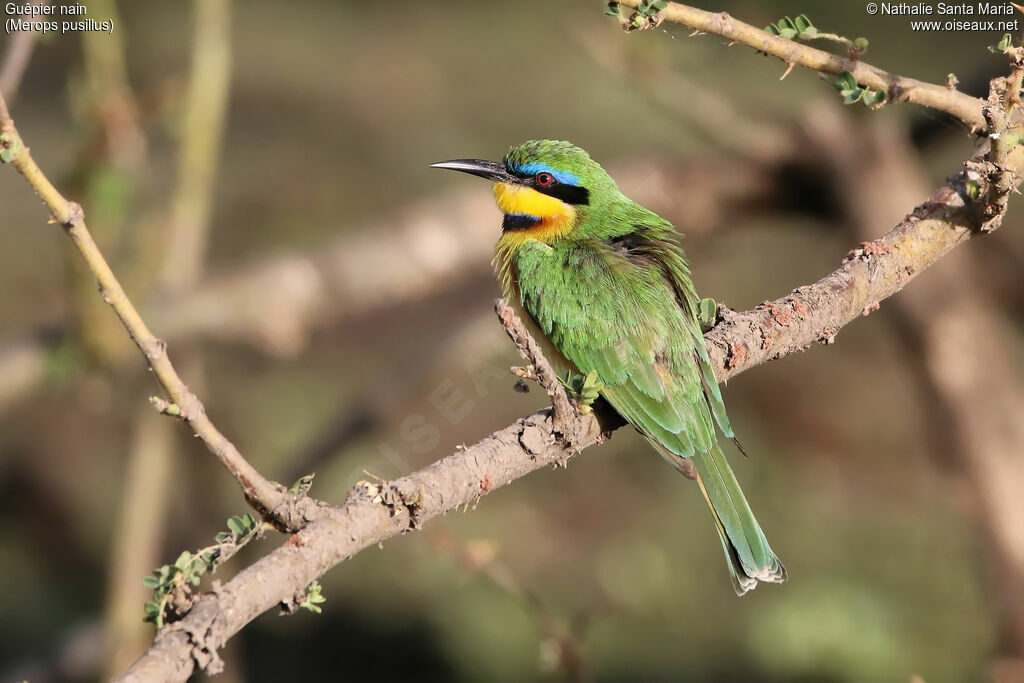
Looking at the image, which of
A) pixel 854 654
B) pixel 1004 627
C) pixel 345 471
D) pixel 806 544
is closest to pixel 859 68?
pixel 1004 627

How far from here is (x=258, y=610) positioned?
1341 mm

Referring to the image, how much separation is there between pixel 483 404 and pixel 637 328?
12.9 ft

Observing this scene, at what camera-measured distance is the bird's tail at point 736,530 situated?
2.38 metres

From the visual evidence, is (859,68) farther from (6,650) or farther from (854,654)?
(6,650)

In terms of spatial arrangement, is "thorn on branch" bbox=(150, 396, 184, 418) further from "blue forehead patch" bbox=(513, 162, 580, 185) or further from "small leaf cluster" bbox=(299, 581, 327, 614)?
"blue forehead patch" bbox=(513, 162, 580, 185)

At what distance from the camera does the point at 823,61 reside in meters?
1.83

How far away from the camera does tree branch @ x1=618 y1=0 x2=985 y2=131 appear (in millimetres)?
1732

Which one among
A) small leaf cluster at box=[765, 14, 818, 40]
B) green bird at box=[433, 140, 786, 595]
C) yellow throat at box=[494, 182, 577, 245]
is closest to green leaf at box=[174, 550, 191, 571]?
green bird at box=[433, 140, 786, 595]

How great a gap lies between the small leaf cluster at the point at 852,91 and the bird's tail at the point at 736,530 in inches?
36.9

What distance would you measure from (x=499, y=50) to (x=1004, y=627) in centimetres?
725

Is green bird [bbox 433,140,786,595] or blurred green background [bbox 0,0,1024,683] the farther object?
blurred green background [bbox 0,0,1024,683]

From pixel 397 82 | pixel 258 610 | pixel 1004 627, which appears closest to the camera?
pixel 258 610

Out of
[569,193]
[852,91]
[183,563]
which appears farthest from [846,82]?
[183,563]

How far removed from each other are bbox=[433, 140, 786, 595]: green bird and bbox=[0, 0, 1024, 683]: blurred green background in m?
0.52
